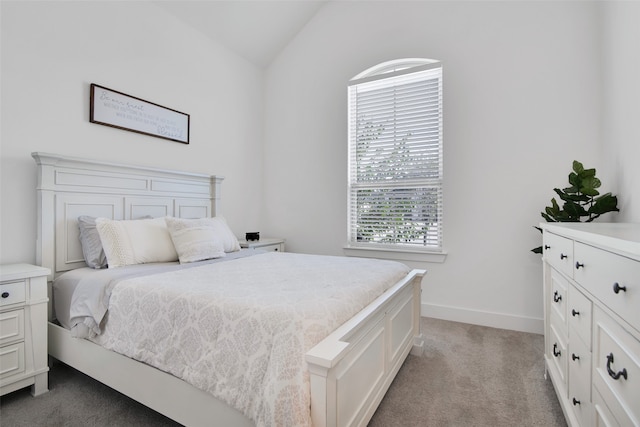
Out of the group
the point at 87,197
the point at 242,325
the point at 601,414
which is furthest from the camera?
the point at 87,197

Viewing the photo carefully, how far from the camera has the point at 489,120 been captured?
2971mm

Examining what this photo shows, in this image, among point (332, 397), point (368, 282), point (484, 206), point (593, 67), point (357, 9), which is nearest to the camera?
point (332, 397)

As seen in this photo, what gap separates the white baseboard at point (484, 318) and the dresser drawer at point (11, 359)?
310 cm

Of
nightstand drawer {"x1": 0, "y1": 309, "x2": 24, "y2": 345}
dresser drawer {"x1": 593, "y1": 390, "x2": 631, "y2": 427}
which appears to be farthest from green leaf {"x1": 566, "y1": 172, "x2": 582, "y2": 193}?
nightstand drawer {"x1": 0, "y1": 309, "x2": 24, "y2": 345}

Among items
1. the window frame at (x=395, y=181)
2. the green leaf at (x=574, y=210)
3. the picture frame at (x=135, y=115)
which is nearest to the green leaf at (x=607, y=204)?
the green leaf at (x=574, y=210)

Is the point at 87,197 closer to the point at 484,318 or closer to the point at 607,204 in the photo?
the point at 484,318

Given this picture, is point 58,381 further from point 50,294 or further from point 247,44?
point 247,44

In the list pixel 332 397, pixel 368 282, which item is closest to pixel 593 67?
pixel 368 282

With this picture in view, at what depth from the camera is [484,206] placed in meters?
2.99

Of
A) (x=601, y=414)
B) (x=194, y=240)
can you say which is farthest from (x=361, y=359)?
(x=194, y=240)

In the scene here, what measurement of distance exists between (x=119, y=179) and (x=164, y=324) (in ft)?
5.41

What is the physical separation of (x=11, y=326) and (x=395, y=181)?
3153mm

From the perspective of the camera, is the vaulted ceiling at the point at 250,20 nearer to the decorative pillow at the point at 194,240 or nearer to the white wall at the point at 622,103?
the decorative pillow at the point at 194,240

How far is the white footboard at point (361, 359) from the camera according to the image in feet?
3.55
